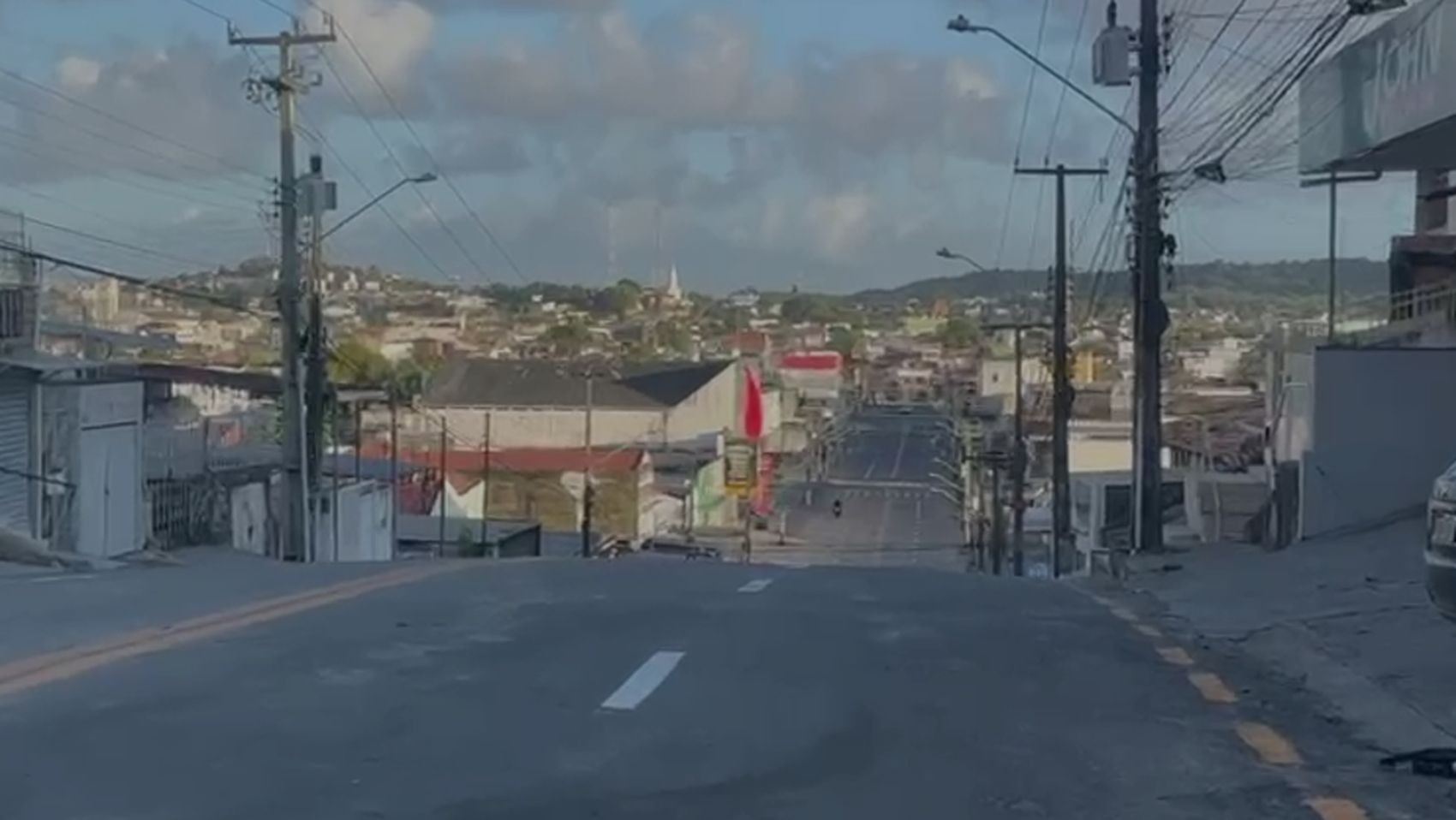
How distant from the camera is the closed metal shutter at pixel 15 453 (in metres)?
35.6

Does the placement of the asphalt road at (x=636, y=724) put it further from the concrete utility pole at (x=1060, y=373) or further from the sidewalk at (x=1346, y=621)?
the concrete utility pole at (x=1060, y=373)

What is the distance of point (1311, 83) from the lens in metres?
27.4

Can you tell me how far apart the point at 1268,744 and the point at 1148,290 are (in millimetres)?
20439

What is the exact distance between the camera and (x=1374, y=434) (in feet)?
96.4

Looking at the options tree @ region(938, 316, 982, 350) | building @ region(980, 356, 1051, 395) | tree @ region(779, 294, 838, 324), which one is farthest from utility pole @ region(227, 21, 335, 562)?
tree @ region(779, 294, 838, 324)

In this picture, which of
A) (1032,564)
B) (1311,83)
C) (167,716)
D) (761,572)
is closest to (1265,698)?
(167,716)

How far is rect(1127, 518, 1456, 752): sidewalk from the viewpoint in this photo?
11547 millimetres

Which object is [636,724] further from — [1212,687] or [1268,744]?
[1212,687]

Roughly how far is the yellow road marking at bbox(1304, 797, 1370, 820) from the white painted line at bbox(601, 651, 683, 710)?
363 centimetres

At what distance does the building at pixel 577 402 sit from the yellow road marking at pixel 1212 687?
67.2m

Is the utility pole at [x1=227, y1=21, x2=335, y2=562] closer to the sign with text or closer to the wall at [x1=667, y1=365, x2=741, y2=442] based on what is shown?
the sign with text

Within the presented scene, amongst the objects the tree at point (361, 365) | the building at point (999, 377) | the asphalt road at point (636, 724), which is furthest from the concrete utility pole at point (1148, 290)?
the building at point (999, 377)

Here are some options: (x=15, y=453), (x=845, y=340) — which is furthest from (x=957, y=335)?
(x=15, y=453)

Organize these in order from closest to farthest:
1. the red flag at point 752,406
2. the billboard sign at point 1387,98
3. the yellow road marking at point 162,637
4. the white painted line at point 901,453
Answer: the yellow road marking at point 162,637, the billboard sign at point 1387,98, the red flag at point 752,406, the white painted line at point 901,453
